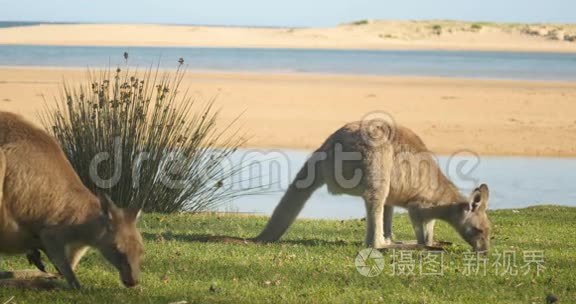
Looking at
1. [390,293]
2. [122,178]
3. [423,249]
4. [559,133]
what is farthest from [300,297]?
[559,133]

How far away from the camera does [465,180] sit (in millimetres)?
16562

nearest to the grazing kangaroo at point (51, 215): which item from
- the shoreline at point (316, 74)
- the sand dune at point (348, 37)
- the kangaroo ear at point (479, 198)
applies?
the kangaroo ear at point (479, 198)

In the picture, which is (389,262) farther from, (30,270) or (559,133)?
(559,133)

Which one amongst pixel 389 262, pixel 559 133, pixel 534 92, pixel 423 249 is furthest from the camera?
pixel 534 92

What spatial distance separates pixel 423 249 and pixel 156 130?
11.5ft

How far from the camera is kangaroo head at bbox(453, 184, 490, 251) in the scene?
920 centimetres

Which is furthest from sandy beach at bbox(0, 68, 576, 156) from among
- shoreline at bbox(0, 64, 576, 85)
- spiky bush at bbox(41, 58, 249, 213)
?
spiky bush at bbox(41, 58, 249, 213)

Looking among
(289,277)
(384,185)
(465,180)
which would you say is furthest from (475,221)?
(465,180)

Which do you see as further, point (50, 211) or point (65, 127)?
point (65, 127)

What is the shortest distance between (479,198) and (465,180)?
24.3 feet

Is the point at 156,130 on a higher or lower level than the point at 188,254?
higher

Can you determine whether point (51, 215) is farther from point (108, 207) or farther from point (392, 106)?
point (392, 106)

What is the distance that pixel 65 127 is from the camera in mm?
11031

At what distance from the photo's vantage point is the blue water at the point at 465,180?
14.3 meters
